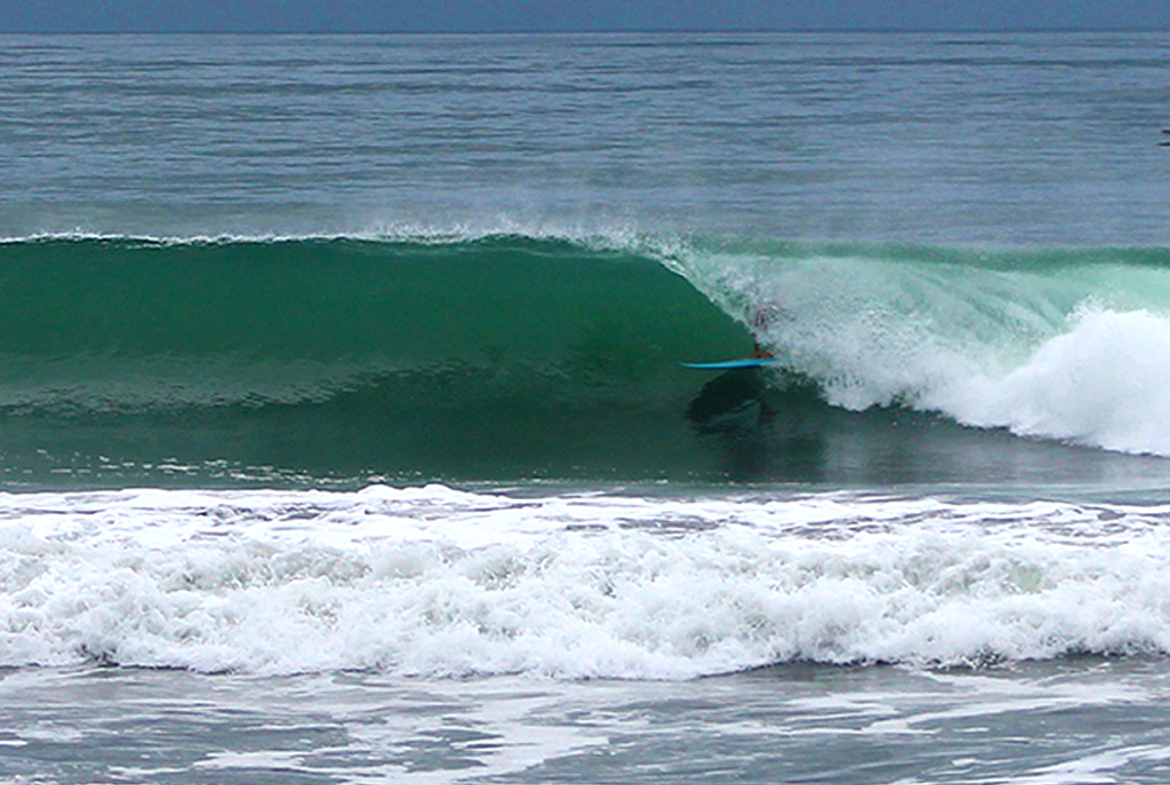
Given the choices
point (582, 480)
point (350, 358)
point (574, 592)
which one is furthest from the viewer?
point (350, 358)

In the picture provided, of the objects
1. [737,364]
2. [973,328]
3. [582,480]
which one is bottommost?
[582,480]

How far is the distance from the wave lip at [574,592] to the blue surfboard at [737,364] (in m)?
4.33

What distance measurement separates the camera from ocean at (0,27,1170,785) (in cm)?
587

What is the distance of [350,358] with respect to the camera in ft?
43.4

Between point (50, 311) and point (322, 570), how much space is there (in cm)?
784

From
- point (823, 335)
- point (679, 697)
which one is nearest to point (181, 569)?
point (679, 697)

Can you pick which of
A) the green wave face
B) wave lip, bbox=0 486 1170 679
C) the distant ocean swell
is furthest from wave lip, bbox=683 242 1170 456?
wave lip, bbox=0 486 1170 679

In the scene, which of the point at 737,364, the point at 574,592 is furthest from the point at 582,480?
the point at 737,364

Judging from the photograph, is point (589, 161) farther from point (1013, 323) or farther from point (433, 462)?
point (433, 462)

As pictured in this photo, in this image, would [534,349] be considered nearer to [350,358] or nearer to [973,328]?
→ [350,358]

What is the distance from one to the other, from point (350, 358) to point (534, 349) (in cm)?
175

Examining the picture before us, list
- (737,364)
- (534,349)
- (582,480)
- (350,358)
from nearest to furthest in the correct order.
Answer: (582,480), (737,364), (350,358), (534,349)

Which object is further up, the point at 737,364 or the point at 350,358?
the point at 350,358

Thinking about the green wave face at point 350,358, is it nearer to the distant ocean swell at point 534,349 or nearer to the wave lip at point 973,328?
the distant ocean swell at point 534,349
